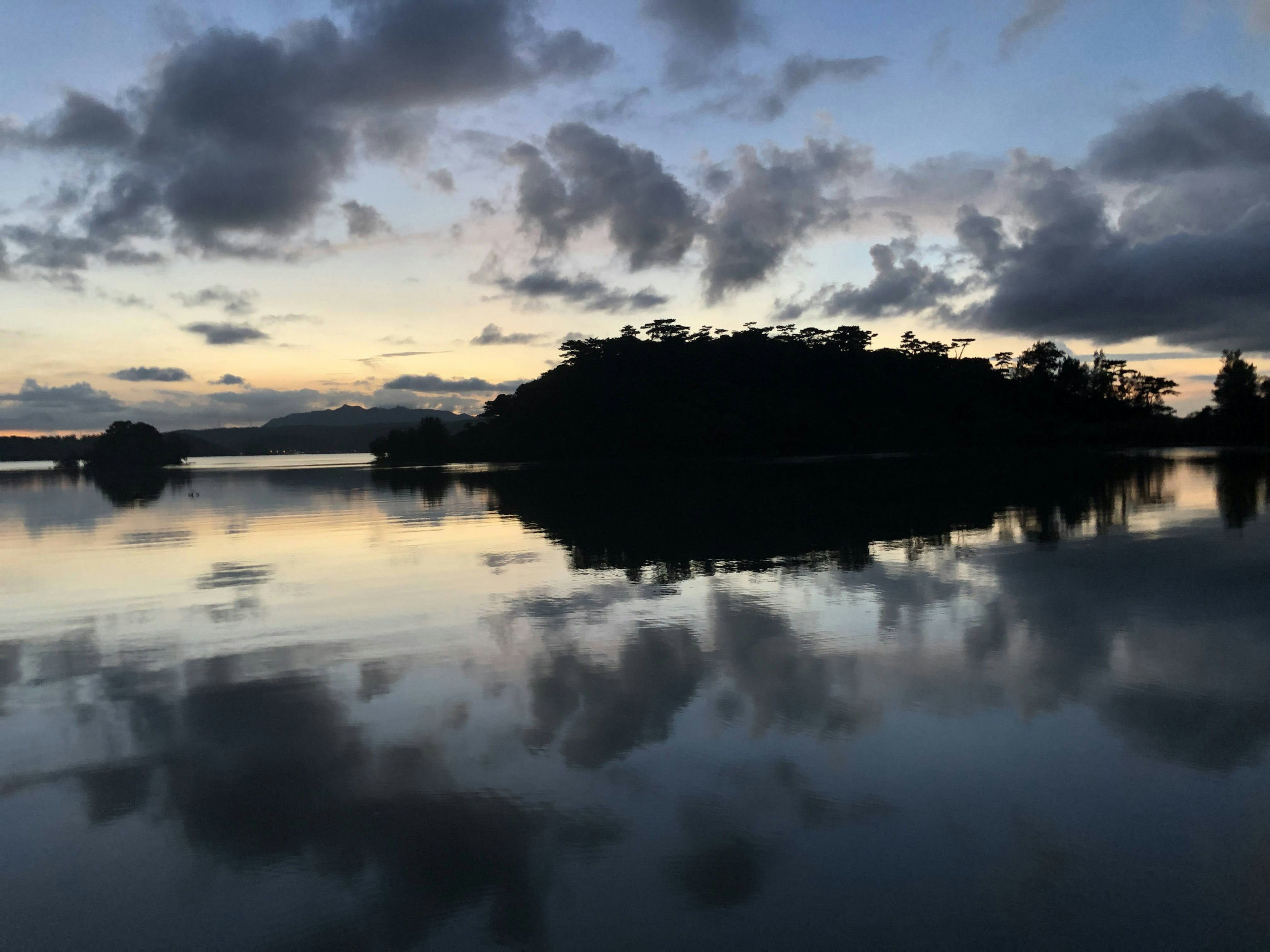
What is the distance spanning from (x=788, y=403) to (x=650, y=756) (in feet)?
377

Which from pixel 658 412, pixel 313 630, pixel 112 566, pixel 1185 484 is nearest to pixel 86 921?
pixel 313 630

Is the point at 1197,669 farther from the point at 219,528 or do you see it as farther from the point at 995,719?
the point at 219,528

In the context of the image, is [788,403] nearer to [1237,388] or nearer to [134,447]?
[1237,388]

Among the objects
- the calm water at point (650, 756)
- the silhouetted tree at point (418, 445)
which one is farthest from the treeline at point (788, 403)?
the calm water at point (650, 756)

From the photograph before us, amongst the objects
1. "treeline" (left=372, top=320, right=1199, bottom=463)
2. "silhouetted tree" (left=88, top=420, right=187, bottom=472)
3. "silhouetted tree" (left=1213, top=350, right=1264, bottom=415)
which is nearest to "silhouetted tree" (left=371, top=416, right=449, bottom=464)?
"treeline" (left=372, top=320, right=1199, bottom=463)

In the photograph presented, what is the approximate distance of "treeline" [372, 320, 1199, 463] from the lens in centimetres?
10794

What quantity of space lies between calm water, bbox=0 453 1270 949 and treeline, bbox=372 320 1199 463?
85.9 m

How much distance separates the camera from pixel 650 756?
6.13 meters

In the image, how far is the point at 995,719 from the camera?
668 centimetres

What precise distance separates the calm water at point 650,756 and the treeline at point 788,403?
85.9 metres

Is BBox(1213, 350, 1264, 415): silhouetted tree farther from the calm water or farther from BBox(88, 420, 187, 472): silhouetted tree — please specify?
BBox(88, 420, 187, 472): silhouetted tree

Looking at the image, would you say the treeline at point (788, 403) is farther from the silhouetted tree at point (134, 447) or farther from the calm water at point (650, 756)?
the calm water at point (650, 756)

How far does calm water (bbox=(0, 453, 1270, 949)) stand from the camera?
14.0 ft

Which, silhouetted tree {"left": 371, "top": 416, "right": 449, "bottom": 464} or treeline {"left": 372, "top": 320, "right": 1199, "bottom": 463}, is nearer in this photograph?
treeline {"left": 372, "top": 320, "right": 1199, "bottom": 463}
